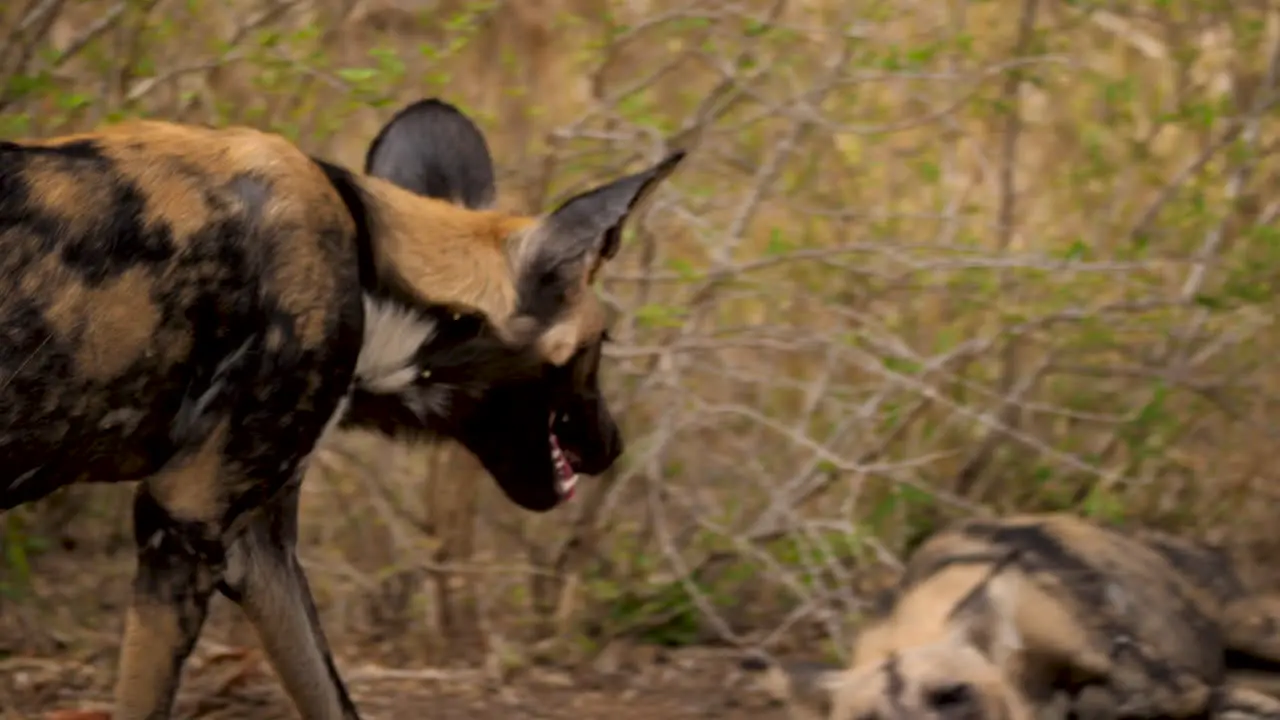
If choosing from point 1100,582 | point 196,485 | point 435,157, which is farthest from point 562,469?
point 1100,582

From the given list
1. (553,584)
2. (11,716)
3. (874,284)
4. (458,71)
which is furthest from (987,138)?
(11,716)

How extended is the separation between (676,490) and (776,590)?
43 centimetres

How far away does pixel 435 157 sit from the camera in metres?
3.68

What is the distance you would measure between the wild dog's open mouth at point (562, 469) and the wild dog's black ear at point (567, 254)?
A: 0.82ft

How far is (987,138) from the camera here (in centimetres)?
553

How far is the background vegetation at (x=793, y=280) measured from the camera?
14.6ft

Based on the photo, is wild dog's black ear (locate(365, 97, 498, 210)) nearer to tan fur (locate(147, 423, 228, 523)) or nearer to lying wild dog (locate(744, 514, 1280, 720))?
tan fur (locate(147, 423, 228, 523))

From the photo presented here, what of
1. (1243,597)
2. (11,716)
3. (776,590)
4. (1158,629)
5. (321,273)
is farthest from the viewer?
(776,590)

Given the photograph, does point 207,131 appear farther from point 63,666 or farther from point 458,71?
point 458,71

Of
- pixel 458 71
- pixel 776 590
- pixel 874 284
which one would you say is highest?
pixel 458 71

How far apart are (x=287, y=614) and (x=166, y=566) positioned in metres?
0.49

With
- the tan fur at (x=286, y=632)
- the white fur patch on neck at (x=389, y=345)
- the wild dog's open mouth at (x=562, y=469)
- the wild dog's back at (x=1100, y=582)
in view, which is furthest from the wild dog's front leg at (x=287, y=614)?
the wild dog's back at (x=1100, y=582)

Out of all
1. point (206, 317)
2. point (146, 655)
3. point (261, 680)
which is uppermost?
point (206, 317)

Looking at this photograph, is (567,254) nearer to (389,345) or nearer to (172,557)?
(389,345)
